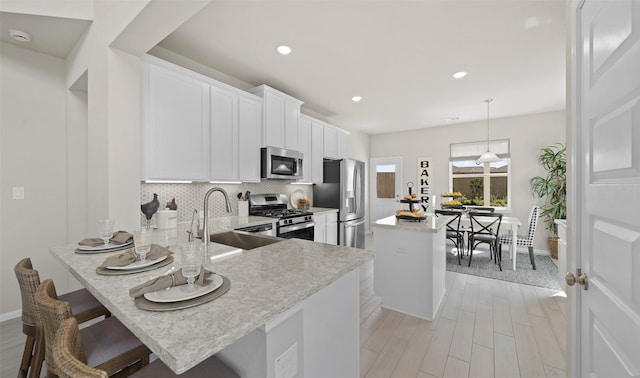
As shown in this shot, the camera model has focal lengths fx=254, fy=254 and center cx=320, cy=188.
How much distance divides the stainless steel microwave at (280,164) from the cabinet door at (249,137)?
0.09m

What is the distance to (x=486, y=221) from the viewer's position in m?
4.22

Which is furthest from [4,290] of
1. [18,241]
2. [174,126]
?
[174,126]

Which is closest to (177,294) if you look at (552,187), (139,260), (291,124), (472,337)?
(139,260)

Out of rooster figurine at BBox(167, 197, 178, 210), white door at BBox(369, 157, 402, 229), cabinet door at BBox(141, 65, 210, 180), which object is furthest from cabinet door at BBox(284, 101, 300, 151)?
white door at BBox(369, 157, 402, 229)

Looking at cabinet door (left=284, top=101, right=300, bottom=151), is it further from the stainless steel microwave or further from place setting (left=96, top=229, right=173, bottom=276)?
place setting (left=96, top=229, right=173, bottom=276)

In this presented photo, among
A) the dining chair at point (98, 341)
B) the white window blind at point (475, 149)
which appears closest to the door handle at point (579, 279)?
the dining chair at point (98, 341)

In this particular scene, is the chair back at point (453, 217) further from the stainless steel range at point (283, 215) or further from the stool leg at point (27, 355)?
the stool leg at point (27, 355)

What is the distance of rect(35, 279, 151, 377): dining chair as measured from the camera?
34.4 inches

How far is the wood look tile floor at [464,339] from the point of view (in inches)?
70.0

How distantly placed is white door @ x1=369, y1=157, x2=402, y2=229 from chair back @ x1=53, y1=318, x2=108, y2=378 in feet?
21.0

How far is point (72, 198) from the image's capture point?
2557 millimetres

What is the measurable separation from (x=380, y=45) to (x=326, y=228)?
2.61 m

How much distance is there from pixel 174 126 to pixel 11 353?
6.91 feet

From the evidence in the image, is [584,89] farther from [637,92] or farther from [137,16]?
[137,16]
